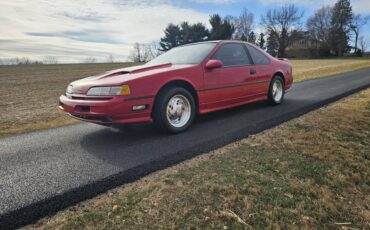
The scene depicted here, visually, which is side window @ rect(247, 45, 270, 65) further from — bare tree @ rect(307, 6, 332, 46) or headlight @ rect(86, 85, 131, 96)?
bare tree @ rect(307, 6, 332, 46)

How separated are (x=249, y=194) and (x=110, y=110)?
2.07 metres

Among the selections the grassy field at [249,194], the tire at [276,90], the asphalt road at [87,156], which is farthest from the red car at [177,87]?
the grassy field at [249,194]

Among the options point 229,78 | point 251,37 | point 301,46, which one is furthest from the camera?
point 251,37

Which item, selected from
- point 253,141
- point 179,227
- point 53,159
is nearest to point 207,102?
point 253,141

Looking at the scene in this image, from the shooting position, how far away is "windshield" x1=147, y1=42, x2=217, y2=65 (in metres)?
4.79

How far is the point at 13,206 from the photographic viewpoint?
92.7 inches

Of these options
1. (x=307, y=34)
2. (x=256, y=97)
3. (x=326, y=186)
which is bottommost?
(x=326, y=186)

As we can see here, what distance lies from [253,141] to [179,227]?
219cm

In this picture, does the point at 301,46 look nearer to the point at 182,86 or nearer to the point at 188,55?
the point at 188,55

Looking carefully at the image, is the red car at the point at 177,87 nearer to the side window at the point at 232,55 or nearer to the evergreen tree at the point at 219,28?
the side window at the point at 232,55

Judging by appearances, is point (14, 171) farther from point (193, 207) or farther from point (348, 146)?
point (348, 146)

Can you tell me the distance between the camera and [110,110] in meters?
3.63

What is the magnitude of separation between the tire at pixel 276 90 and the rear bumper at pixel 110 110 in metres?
3.32

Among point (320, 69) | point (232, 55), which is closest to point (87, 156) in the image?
point (232, 55)
